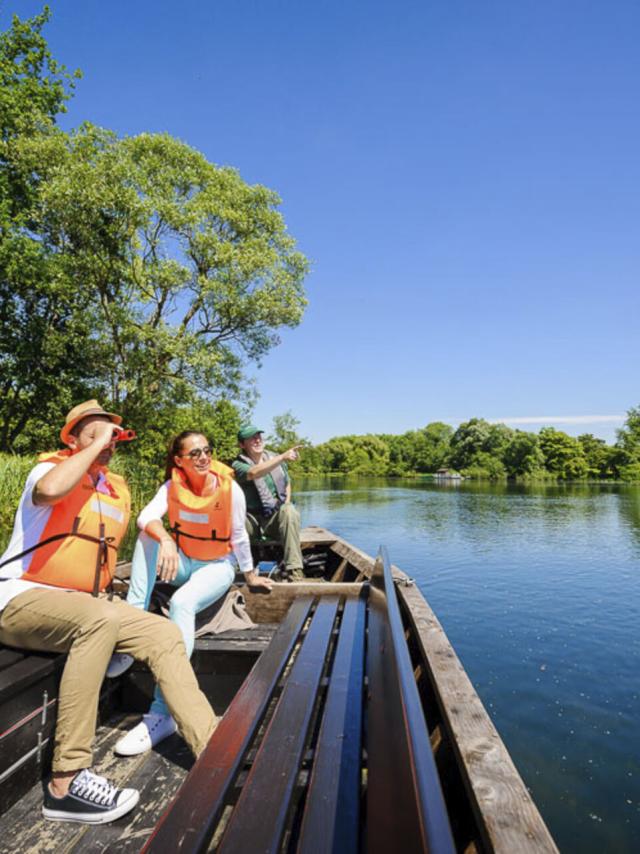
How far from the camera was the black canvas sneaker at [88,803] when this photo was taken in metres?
1.69

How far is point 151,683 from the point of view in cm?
240

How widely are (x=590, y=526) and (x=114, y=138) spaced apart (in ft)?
68.9

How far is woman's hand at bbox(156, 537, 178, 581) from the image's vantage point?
2.40m

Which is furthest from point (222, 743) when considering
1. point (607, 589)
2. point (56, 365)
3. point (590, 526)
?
A: point (590, 526)

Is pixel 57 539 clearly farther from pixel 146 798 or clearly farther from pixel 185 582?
pixel 146 798

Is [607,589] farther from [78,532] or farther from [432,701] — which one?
[78,532]

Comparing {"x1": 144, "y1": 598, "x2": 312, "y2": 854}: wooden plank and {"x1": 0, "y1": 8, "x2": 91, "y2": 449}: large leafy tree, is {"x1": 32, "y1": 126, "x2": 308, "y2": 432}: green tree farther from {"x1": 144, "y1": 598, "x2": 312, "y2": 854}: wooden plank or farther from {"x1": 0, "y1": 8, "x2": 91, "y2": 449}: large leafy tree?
{"x1": 144, "y1": 598, "x2": 312, "y2": 854}: wooden plank

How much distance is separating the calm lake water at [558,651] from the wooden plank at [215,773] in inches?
106

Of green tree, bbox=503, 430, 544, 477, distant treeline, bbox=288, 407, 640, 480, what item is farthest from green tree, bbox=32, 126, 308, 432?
green tree, bbox=503, 430, 544, 477

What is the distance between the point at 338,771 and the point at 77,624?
1110 mm

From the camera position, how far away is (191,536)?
2793 millimetres

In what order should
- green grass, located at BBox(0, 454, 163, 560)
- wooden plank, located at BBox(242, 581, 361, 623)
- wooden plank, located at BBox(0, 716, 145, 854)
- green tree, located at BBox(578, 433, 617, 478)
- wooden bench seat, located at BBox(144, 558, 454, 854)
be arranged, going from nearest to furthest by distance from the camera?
wooden bench seat, located at BBox(144, 558, 454, 854) < wooden plank, located at BBox(0, 716, 145, 854) < wooden plank, located at BBox(242, 581, 361, 623) < green grass, located at BBox(0, 454, 163, 560) < green tree, located at BBox(578, 433, 617, 478)

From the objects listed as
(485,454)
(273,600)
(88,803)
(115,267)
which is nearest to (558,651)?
(273,600)

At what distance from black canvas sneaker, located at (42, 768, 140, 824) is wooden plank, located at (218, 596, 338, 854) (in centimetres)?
58
